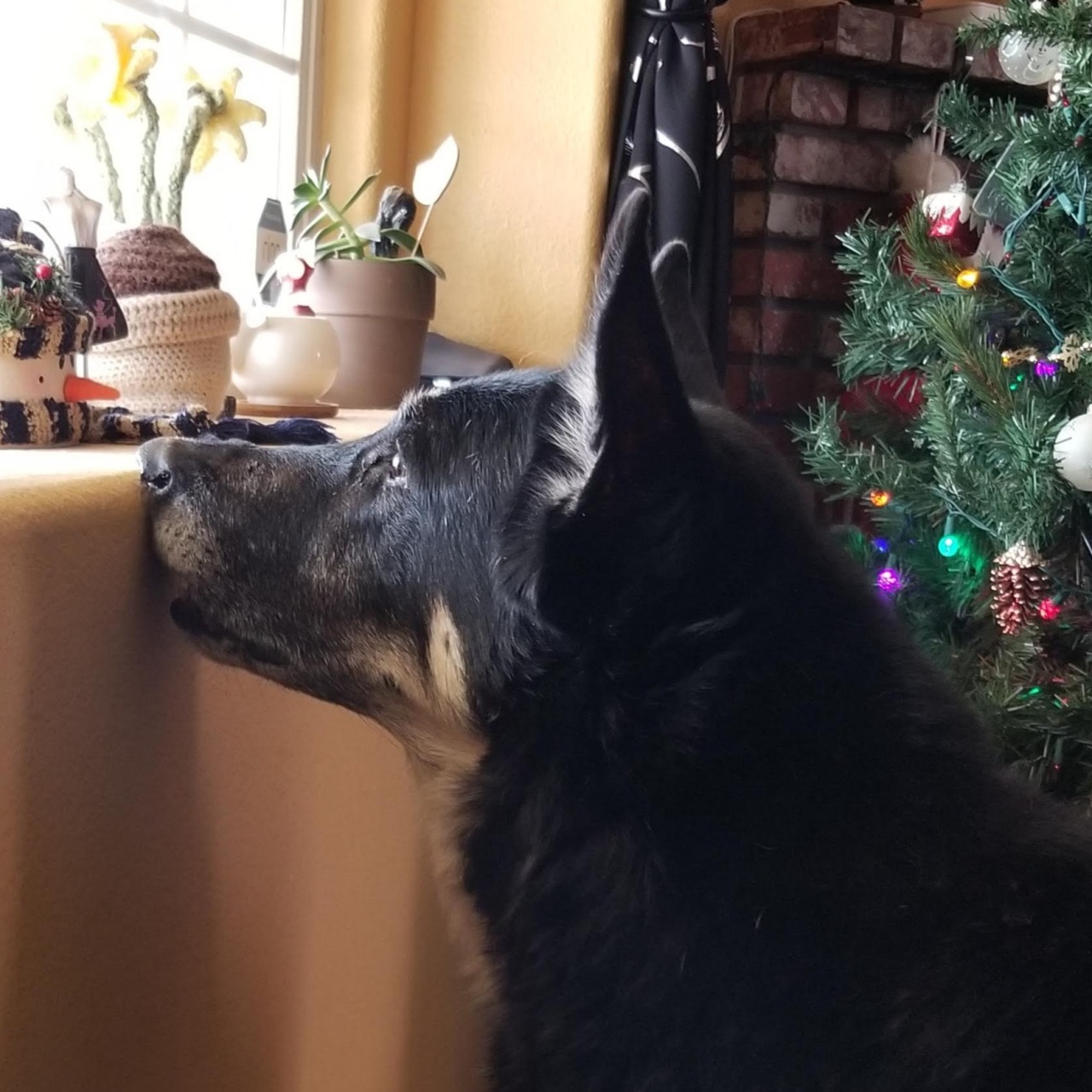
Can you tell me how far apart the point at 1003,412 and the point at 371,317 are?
3.49 feet

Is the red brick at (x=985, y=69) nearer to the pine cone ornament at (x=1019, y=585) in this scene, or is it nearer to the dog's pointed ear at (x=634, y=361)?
the pine cone ornament at (x=1019, y=585)

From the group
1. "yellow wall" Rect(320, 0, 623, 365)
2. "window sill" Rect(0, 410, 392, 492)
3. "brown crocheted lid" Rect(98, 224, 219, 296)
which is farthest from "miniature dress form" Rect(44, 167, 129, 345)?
"yellow wall" Rect(320, 0, 623, 365)

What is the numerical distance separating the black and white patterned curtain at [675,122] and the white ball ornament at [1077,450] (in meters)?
1.05

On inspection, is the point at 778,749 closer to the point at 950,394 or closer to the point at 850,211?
the point at 950,394

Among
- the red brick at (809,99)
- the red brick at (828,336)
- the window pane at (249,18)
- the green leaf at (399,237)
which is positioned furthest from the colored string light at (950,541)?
the window pane at (249,18)

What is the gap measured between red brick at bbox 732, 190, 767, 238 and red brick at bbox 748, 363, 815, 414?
14.2 inches

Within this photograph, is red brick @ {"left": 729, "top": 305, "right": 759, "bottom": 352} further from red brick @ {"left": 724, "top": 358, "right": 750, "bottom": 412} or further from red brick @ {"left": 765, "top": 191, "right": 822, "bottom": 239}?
red brick @ {"left": 765, "top": 191, "right": 822, "bottom": 239}

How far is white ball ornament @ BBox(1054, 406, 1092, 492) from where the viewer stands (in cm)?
161

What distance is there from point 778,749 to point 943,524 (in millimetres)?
1384

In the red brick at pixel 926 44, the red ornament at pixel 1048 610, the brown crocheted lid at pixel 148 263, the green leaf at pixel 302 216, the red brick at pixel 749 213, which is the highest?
the red brick at pixel 926 44

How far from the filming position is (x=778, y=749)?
0.83 meters

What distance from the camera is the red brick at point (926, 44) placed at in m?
2.93

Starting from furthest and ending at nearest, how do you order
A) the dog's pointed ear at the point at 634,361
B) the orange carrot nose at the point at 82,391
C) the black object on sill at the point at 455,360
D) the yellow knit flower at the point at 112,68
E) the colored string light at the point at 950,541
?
the black object on sill at the point at 455,360 < the colored string light at the point at 950,541 < the yellow knit flower at the point at 112,68 < the orange carrot nose at the point at 82,391 < the dog's pointed ear at the point at 634,361

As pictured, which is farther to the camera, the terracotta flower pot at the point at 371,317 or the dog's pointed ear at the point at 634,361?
the terracotta flower pot at the point at 371,317
